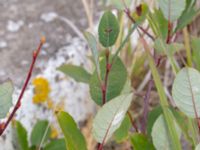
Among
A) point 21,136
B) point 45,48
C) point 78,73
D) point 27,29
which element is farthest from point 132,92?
point 27,29

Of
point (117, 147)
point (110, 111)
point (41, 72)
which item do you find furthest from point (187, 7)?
point (117, 147)

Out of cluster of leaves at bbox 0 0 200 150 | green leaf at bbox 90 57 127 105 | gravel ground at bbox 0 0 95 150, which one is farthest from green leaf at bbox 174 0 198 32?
gravel ground at bbox 0 0 95 150

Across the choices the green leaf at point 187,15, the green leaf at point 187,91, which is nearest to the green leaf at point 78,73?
the green leaf at point 187,15

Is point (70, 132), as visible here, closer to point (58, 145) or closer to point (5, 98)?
point (5, 98)

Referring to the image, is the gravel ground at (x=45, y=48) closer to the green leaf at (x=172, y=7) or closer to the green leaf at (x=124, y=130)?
the green leaf at (x=124, y=130)

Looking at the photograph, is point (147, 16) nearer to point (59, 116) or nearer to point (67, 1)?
point (59, 116)

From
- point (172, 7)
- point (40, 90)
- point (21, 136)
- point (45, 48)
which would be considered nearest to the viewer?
point (172, 7)

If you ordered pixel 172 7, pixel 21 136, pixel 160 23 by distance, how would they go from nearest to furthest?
pixel 172 7 < pixel 160 23 < pixel 21 136
